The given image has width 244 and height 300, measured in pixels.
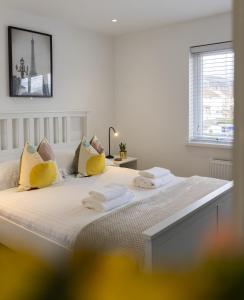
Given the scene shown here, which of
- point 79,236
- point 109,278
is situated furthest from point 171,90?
point 109,278

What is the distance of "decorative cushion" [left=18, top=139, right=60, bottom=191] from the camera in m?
2.99

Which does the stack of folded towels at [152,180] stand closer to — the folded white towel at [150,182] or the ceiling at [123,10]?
the folded white towel at [150,182]

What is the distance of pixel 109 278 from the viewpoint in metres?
0.41

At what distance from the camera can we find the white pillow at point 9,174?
3.06 meters

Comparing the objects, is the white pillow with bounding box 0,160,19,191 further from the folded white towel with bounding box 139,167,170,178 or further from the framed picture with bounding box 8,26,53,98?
the folded white towel with bounding box 139,167,170,178

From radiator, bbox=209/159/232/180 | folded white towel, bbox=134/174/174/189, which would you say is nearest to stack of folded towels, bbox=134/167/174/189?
folded white towel, bbox=134/174/174/189

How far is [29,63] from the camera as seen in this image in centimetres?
358

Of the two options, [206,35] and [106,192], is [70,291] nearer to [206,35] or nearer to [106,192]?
[106,192]

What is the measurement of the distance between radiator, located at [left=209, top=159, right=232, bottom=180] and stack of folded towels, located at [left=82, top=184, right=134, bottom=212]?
1.71m

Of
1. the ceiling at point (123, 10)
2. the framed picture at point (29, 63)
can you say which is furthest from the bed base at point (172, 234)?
the ceiling at point (123, 10)

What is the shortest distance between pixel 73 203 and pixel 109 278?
7.30 ft

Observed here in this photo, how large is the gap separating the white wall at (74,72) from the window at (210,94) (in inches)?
50.2

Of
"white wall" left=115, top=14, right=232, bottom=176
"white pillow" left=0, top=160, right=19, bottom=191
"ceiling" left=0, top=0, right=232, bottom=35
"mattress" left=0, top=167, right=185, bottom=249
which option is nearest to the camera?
"mattress" left=0, top=167, right=185, bottom=249

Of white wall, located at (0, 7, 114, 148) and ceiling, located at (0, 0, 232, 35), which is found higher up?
ceiling, located at (0, 0, 232, 35)
